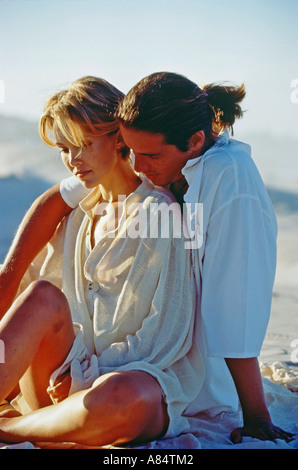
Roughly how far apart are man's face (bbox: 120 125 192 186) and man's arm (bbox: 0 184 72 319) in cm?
46

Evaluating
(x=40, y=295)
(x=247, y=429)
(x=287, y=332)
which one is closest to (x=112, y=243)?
(x=40, y=295)

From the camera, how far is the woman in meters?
2.09

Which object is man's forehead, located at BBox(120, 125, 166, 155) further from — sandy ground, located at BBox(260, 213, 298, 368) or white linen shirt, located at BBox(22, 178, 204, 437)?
sandy ground, located at BBox(260, 213, 298, 368)

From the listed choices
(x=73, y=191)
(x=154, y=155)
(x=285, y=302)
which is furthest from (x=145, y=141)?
(x=285, y=302)

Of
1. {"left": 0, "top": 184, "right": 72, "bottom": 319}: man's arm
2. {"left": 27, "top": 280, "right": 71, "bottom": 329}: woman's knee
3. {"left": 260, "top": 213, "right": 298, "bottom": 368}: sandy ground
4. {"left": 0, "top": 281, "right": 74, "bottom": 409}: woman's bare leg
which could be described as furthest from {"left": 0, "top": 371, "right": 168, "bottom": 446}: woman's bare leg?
{"left": 260, "top": 213, "right": 298, "bottom": 368}: sandy ground

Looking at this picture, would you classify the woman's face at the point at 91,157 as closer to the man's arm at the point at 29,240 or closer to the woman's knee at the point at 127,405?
the man's arm at the point at 29,240

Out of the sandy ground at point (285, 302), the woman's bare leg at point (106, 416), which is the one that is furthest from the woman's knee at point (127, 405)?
the sandy ground at point (285, 302)

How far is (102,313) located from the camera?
2.40 metres

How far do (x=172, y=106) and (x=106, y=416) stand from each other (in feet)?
3.55

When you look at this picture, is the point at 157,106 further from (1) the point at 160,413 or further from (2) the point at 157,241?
(1) the point at 160,413

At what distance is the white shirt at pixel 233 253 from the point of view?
2160 mm

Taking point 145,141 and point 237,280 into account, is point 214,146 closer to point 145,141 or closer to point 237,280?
point 145,141

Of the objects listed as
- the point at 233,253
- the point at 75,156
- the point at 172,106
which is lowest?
the point at 233,253

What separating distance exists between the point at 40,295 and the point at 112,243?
378mm
